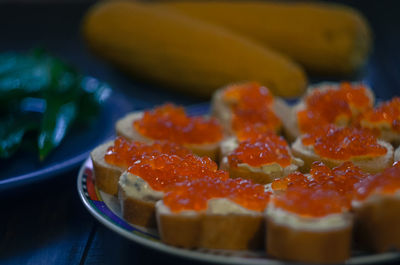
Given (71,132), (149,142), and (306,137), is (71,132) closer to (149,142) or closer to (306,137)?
(149,142)

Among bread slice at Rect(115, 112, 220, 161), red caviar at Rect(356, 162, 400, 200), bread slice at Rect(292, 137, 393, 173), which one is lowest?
bread slice at Rect(115, 112, 220, 161)

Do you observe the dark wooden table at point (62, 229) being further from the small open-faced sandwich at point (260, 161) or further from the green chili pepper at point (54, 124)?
the small open-faced sandwich at point (260, 161)

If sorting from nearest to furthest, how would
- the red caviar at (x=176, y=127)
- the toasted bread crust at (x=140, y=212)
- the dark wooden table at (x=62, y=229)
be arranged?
the toasted bread crust at (x=140, y=212)
the dark wooden table at (x=62, y=229)
the red caviar at (x=176, y=127)

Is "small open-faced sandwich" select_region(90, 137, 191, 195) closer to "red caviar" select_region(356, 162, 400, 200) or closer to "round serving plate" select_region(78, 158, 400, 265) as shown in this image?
"round serving plate" select_region(78, 158, 400, 265)

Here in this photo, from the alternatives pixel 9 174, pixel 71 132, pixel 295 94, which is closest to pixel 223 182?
pixel 9 174

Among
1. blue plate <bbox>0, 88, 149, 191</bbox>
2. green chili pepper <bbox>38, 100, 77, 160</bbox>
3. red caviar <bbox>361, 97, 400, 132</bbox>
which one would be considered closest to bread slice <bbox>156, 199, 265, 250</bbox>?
blue plate <bbox>0, 88, 149, 191</bbox>

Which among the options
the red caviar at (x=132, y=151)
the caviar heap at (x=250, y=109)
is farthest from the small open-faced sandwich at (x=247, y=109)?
the red caviar at (x=132, y=151)
